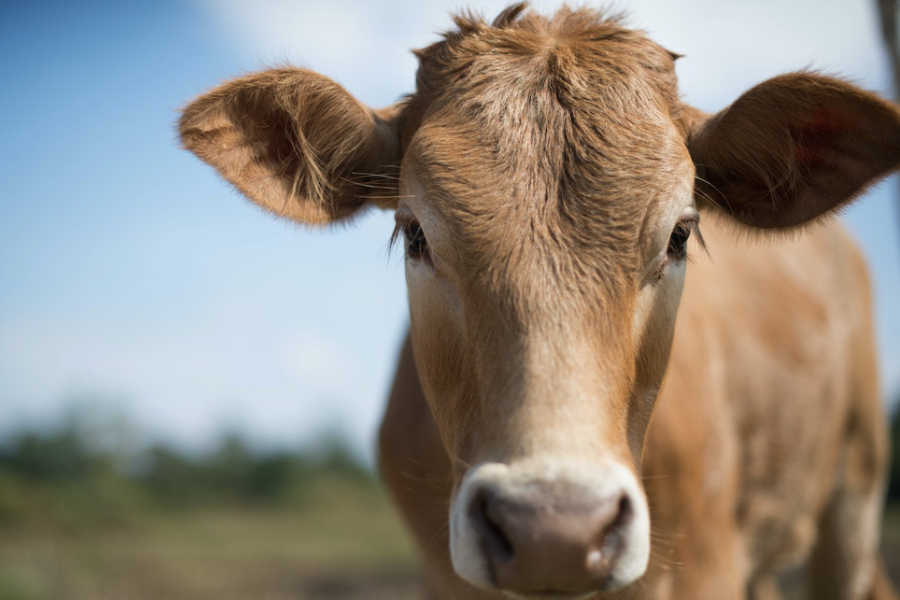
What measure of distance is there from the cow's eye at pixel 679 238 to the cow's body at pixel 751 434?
0.75 m

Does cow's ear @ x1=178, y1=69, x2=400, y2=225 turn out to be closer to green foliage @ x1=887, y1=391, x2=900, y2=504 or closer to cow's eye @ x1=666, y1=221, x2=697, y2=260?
cow's eye @ x1=666, y1=221, x2=697, y2=260

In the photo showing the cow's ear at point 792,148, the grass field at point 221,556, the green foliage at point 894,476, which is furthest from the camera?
the green foliage at point 894,476

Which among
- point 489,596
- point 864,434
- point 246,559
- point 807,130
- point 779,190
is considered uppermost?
point 807,130

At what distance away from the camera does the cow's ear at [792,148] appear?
3113 mm

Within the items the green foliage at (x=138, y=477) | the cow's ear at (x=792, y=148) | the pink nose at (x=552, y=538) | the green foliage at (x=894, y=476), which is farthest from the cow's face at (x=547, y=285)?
the green foliage at (x=138, y=477)

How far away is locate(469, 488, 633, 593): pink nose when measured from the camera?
2.08m

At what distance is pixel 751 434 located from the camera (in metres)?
4.80

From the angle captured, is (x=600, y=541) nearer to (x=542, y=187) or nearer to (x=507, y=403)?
(x=507, y=403)

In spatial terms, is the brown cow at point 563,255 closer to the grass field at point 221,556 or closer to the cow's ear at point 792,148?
the cow's ear at point 792,148

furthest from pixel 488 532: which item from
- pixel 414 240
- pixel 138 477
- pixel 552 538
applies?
pixel 138 477

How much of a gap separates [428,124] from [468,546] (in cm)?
151

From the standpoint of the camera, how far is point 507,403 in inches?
92.5

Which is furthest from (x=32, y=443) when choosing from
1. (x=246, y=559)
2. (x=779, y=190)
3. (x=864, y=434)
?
(x=779, y=190)

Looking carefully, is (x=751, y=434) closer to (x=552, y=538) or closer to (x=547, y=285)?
(x=547, y=285)
